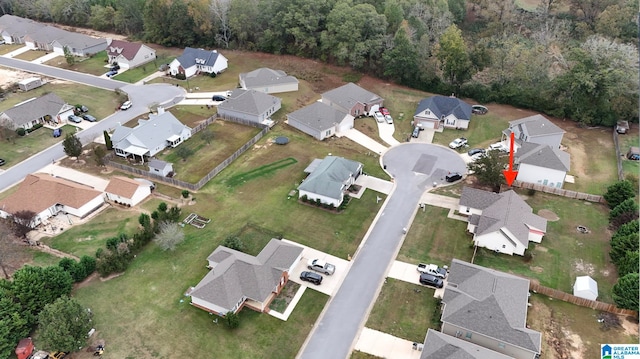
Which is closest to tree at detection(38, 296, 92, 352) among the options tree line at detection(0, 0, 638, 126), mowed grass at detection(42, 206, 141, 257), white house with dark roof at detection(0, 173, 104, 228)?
mowed grass at detection(42, 206, 141, 257)

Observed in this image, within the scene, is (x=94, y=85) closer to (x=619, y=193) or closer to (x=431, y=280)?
(x=431, y=280)

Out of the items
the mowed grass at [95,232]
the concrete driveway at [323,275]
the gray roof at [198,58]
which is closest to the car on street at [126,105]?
the gray roof at [198,58]

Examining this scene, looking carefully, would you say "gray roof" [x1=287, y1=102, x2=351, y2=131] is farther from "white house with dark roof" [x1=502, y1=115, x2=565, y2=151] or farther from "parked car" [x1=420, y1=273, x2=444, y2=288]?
"parked car" [x1=420, y1=273, x2=444, y2=288]

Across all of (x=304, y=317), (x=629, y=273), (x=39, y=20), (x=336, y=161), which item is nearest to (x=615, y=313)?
(x=629, y=273)

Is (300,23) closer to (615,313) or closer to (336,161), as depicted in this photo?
(336,161)

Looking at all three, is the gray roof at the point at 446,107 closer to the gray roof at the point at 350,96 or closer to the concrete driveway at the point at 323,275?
the gray roof at the point at 350,96

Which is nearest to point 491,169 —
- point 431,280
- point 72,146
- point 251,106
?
point 431,280

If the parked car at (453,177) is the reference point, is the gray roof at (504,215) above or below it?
above
